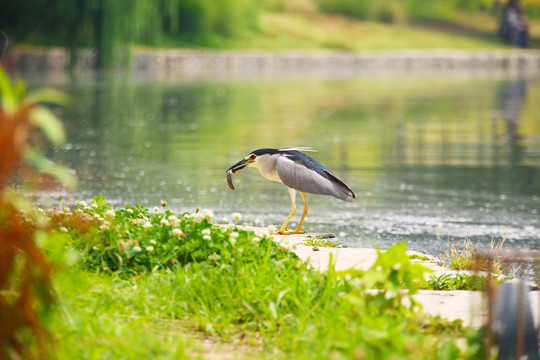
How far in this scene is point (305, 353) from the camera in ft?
13.1

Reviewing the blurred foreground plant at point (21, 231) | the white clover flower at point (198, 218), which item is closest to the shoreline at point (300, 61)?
the white clover flower at point (198, 218)

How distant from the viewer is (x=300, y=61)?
50875mm

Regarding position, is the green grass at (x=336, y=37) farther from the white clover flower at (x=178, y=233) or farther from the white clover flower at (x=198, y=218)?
the white clover flower at (x=178, y=233)

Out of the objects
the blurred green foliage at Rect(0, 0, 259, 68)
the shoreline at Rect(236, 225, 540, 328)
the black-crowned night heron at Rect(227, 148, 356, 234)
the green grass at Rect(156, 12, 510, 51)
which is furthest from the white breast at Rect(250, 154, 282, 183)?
the green grass at Rect(156, 12, 510, 51)

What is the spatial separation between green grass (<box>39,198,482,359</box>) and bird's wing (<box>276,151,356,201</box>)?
1305 mm

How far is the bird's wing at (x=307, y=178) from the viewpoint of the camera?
261 inches

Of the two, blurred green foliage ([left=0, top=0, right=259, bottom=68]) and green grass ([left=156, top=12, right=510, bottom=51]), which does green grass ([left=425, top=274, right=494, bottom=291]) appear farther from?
green grass ([left=156, top=12, right=510, bottom=51])

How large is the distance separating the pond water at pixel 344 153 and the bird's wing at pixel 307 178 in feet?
4.71

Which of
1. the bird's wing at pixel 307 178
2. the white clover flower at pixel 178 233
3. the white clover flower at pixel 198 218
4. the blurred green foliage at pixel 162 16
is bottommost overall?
the white clover flower at pixel 178 233

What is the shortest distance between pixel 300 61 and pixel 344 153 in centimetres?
3632

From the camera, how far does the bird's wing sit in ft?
21.8

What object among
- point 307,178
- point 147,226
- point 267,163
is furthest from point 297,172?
point 147,226

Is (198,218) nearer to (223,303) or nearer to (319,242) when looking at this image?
(223,303)

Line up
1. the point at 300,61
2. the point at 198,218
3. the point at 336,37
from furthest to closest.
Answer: the point at 336,37 < the point at 300,61 < the point at 198,218
